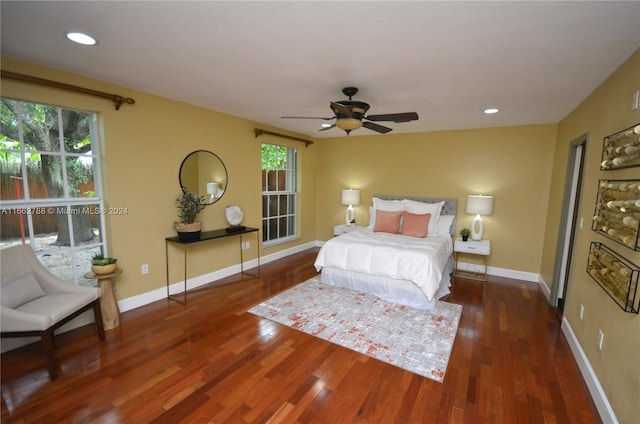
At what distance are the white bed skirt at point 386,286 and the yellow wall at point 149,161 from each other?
1.71m

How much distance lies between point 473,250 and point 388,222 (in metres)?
1.35

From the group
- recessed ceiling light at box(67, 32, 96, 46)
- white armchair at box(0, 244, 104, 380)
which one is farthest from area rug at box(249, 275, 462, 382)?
recessed ceiling light at box(67, 32, 96, 46)

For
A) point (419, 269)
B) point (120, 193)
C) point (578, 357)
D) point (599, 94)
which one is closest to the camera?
point (578, 357)

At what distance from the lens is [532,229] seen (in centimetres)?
442

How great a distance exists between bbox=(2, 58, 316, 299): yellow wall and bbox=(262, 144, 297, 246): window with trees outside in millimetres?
780

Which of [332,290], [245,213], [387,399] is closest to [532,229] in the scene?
[332,290]

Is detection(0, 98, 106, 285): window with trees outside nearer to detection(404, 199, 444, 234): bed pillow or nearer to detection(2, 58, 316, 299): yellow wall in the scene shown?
detection(2, 58, 316, 299): yellow wall

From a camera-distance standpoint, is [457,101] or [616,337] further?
[457,101]

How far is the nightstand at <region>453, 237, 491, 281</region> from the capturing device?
4.34 meters

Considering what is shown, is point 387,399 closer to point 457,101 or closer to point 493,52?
point 493,52

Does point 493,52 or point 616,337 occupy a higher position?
point 493,52

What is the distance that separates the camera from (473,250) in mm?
4391

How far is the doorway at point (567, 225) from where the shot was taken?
3.29 metres

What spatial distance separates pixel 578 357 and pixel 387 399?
5.85 ft
